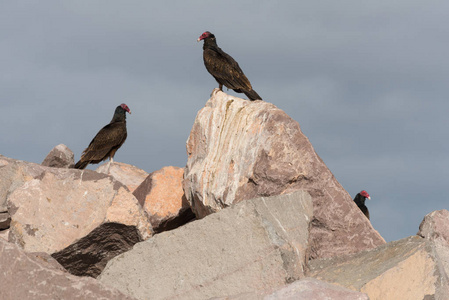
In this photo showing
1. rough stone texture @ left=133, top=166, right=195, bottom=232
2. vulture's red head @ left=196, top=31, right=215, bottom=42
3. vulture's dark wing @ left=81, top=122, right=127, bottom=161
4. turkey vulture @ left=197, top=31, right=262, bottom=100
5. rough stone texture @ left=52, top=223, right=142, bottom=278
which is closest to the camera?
rough stone texture @ left=52, top=223, right=142, bottom=278

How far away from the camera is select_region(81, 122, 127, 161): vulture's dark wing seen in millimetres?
16391

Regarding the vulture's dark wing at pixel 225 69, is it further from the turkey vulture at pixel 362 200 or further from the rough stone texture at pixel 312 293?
the rough stone texture at pixel 312 293

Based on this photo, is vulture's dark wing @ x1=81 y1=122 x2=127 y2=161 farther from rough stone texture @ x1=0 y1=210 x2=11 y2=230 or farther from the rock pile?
rough stone texture @ x1=0 y1=210 x2=11 y2=230

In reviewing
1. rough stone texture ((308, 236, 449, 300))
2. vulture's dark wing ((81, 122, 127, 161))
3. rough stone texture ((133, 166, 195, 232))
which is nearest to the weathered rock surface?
rough stone texture ((308, 236, 449, 300))

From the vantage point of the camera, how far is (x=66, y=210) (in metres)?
11.0

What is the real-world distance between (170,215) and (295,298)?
23.7ft

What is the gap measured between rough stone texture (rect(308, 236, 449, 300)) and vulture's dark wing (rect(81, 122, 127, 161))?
7.99 meters

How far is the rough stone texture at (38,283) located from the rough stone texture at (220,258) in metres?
1.83

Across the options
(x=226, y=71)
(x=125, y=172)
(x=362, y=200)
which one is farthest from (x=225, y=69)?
(x=362, y=200)

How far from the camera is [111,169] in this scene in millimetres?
16922

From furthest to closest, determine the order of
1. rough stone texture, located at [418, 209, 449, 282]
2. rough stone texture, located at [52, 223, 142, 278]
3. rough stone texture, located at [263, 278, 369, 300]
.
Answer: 1. rough stone texture, located at [52, 223, 142, 278]
2. rough stone texture, located at [418, 209, 449, 282]
3. rough stone texture, located at [263, 278, 369, 300]

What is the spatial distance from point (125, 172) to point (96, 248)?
624 centimetres

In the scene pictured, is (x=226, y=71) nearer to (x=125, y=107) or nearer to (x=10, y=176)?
(x=125, y=107)

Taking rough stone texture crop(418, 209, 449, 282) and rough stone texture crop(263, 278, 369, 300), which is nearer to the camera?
rough stone texture crop(263, 278, 369, 300)
